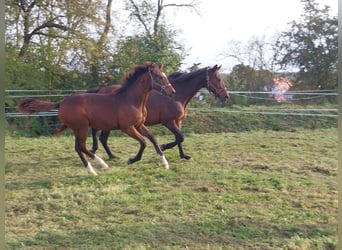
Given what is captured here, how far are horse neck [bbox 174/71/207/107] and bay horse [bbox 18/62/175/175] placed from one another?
1161 millimetres

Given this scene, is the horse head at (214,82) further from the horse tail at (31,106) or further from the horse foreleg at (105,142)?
the horse tail at (31,106)

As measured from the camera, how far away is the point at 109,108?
655 centimetres

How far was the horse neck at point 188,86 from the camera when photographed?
26.0 feet

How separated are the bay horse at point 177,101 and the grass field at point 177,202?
476mm

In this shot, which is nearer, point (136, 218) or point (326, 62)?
point (136, 218)

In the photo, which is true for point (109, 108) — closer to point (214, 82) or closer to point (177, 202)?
point (177, 202)

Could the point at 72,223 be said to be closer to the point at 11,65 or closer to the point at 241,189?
the point at 241,189

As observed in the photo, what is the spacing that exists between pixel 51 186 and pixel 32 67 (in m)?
8.01

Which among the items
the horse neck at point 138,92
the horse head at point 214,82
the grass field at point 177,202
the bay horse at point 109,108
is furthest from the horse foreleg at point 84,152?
the horse head at point 214,82

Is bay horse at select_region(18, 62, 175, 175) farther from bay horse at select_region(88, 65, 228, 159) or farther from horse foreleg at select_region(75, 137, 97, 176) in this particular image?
bay horse at select_region(88, 65, 228, 159)

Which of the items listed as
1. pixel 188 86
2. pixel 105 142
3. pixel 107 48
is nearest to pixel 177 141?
pixel 188 86

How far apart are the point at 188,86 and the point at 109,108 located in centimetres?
190

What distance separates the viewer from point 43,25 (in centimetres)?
1332

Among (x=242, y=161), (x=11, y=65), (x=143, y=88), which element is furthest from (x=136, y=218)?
(x=11, y=65)
